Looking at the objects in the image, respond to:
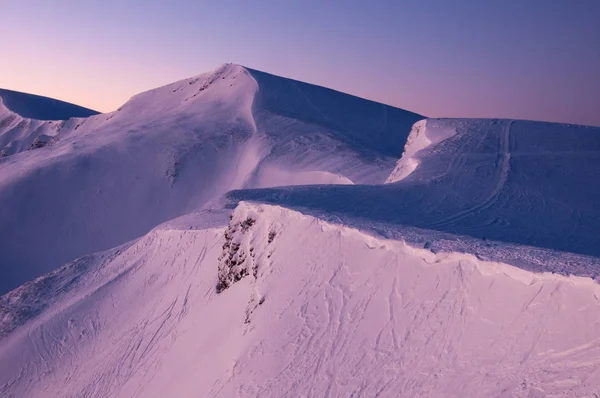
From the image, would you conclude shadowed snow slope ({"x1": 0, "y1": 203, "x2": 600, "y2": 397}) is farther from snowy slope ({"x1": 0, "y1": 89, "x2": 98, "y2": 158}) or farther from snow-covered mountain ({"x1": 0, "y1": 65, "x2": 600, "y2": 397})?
A: snowy slope ({"x1": 0, "y1": 89, "x2": 98, "y2": 158})

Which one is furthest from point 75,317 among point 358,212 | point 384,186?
point 384,186

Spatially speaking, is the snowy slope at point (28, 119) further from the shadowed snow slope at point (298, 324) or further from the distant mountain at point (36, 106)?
the shadowed snow slope at point (298, 324)

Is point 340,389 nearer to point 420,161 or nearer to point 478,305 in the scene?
point 478,305

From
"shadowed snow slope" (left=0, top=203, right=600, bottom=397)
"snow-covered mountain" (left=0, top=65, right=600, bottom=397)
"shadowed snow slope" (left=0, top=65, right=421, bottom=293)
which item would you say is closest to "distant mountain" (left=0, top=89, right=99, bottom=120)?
"shadowed snow slope" (left=0, top=65, right=421, bottom=293)

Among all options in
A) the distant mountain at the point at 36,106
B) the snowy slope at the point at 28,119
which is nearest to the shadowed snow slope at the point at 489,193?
the snowy slope at the point at 28,119

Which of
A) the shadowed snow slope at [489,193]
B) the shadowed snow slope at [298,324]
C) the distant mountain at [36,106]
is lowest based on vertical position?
the shadowed snow slope at [298,324]
